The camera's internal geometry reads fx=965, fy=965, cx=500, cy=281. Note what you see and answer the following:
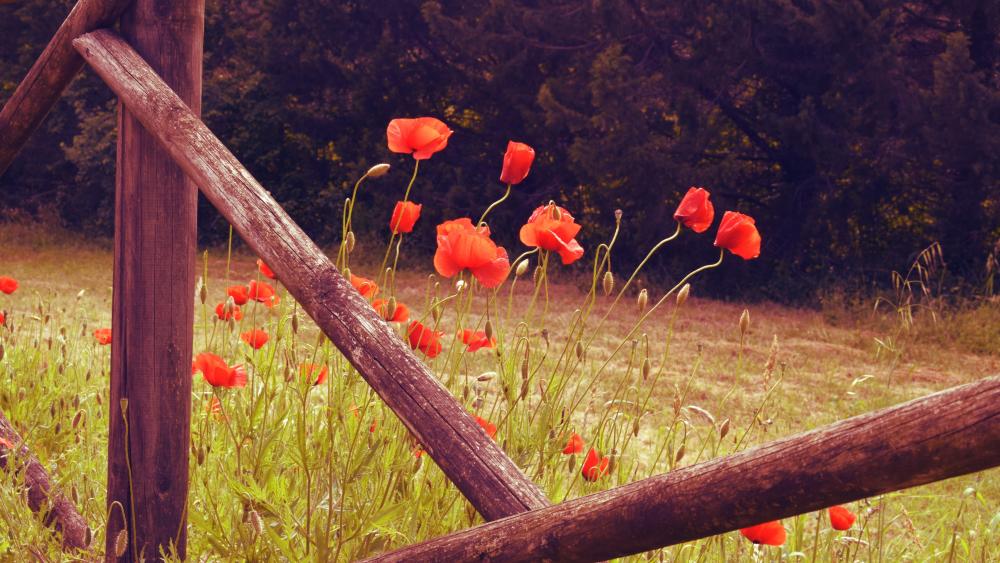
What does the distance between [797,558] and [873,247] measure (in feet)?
29.7

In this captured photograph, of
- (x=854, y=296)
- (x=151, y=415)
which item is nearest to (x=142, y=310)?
(x=151, y=415)

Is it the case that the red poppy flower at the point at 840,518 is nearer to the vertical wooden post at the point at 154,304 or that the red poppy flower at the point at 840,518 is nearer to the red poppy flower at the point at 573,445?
the red poppy flower at the point at 573,445

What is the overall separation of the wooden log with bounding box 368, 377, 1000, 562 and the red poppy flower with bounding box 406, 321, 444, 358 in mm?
767

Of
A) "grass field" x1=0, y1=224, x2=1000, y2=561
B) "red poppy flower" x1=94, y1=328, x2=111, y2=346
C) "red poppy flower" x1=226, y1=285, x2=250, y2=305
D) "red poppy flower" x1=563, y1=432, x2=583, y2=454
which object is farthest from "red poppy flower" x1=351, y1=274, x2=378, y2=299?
"red poppy flower" x1=94, y1=328, x2=111, y2=346

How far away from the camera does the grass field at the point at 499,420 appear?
5.95 ft

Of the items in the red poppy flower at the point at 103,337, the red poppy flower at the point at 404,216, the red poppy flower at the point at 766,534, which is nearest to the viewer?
the red poppy flower at the point at 766,534

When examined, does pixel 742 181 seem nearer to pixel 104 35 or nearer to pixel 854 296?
pixel 854 296

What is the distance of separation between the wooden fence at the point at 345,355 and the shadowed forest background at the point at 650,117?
325 inches

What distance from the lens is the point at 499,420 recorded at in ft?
6.89

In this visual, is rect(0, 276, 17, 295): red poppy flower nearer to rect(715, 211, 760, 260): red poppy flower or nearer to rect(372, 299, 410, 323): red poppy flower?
rect(372, 299, 410, 323): red poppy flower

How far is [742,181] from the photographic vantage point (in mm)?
11234

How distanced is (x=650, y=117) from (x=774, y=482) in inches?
407

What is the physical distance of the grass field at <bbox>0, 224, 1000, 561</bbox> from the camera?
1.81 metres

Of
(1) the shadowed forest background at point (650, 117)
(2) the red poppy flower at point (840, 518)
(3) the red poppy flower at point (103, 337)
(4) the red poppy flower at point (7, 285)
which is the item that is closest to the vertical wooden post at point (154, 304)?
(3) the red poppy flower at point (103, 337)
